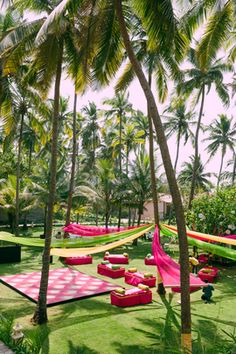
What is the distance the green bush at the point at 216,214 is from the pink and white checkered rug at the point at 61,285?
6279 mm

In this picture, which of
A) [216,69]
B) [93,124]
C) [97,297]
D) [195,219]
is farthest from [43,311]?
[93,124]

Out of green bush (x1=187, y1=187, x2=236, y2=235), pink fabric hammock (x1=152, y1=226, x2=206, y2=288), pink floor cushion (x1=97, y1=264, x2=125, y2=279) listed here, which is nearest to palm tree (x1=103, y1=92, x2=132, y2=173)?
green bush (x1=187, y1=187, x2=236, y2=235)

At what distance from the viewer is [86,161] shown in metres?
43.0

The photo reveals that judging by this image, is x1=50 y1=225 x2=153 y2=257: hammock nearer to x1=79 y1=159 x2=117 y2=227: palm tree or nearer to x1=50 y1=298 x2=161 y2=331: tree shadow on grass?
x1=50 y1=298 x2=161 y2=331: tree shadow on grass

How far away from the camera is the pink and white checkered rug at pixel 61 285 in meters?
11.1

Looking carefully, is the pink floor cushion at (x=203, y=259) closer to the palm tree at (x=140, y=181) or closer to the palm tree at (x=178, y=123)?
the palm tree at (x=140, y=181)

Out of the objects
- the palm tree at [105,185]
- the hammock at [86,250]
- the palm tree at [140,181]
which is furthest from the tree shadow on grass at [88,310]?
the palm tree at [140,181]

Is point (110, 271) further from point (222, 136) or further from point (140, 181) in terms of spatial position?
point (222, 136)

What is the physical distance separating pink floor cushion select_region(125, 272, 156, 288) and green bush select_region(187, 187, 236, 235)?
4.88 meters

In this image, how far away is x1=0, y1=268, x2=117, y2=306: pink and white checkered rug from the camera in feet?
36.5

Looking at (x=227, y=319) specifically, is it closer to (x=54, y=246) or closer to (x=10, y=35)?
(x=54, y=246)

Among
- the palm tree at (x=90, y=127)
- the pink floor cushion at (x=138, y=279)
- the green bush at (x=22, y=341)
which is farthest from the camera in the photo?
the palm tree at (x=90, y=127)

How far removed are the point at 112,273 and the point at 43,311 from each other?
17.9 feet

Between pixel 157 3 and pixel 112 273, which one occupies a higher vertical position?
pixel 157 3
